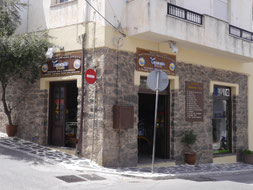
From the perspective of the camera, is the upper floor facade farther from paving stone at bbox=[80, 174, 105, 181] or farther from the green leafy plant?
paving stone at bbox=[80, 174, 105, 181]

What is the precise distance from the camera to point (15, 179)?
707 centimetres

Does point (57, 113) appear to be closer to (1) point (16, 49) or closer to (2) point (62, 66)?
(2) point (62, 66)

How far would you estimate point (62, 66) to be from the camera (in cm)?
1073

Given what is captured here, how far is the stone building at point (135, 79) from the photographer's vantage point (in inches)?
386

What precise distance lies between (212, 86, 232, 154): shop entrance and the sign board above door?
257 inches

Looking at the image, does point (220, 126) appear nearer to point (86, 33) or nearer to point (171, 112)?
point (171, 112)

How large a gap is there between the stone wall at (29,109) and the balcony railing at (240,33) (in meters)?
8.01

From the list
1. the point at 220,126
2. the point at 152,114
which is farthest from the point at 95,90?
the point at 220,126

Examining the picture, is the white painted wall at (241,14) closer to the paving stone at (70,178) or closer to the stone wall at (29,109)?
the stone wall at (29,109)

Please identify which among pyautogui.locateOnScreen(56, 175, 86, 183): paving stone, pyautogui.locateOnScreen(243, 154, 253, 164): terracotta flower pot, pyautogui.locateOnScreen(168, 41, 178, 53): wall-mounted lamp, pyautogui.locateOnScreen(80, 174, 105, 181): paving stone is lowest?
pyautogui.locateOnScreen(243, 154, 253, 164): terracotta flower pot

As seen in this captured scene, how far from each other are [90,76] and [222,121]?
303 inches

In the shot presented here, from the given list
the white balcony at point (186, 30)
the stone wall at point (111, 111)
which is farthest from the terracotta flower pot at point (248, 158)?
the white balcony at point (186, 30)

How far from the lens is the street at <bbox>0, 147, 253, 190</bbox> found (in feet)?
22.8

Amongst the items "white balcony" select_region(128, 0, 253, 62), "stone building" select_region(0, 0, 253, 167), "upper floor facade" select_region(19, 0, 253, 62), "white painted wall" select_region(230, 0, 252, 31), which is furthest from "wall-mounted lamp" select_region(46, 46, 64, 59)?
"white painted wall" select_region(230, 0, 252, 31)
